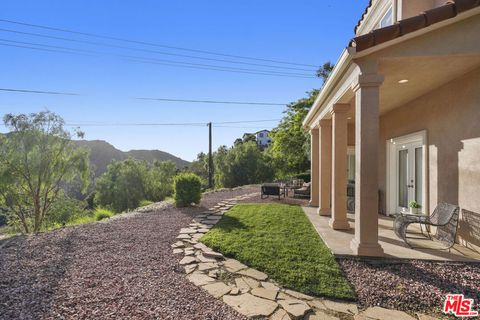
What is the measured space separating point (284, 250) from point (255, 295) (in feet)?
4.85

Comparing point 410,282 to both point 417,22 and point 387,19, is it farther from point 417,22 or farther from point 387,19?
point 387,19

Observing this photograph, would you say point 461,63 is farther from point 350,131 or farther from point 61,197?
point 61,197

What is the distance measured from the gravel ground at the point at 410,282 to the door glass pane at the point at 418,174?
267 centimetres

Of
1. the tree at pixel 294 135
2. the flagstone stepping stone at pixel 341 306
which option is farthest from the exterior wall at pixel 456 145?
the tree at pixel 294 135

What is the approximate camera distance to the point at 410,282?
3258 millimetres

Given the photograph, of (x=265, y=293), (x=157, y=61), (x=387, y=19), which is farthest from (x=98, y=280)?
(x=157, y=61)

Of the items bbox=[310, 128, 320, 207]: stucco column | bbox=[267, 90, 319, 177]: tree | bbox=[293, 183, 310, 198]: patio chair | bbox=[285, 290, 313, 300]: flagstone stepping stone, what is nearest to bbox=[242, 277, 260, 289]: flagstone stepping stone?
bbox=[285, 290, 313, 300]: flagstone stepping stone

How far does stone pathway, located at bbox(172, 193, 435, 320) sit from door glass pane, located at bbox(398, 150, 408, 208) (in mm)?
5099

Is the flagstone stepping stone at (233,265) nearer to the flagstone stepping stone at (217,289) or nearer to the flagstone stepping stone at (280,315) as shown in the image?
Result: the flagstone stepping stone at (217,289)

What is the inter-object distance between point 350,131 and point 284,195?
4038 millimetres

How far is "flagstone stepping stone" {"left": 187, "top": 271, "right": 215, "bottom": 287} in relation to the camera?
3.31m

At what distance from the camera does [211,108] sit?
782 inches

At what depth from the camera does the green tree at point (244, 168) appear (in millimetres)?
23609

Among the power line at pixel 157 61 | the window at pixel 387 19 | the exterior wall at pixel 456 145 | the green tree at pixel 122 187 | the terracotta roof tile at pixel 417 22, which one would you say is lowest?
the green tree at pixel 122 187
